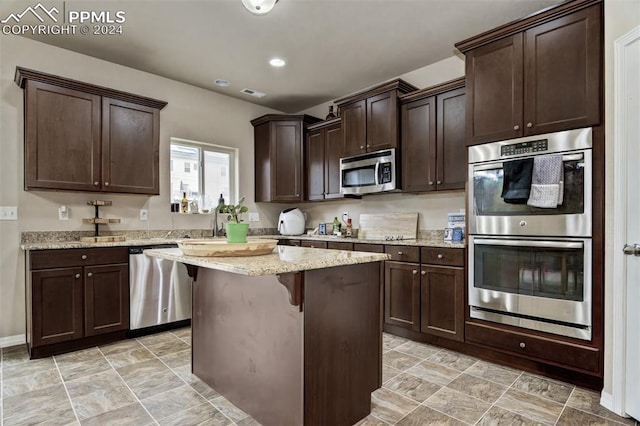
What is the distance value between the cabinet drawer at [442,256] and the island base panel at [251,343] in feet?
5.67

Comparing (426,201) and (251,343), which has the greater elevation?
(426,201)

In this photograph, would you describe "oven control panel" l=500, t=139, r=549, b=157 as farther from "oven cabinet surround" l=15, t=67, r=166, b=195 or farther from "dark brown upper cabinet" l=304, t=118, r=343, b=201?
"oven cabinet surround" l=15, t=67, r=166, b=195

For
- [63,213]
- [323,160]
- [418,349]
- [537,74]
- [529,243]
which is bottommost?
[418,349]

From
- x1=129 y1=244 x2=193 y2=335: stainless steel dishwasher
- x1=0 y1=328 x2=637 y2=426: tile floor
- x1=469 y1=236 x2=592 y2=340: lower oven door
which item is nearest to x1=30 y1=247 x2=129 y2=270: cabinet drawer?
x1=129 y1=244 x2=193 y2=335: stainless steel dishwasher

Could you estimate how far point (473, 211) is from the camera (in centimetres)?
274

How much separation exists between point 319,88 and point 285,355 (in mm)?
3527

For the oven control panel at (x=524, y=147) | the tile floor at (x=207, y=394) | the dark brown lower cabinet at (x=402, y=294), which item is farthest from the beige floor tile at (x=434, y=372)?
the oven control panel at (x=524, y=147)

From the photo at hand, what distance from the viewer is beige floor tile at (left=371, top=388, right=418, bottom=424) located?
76.5 inches

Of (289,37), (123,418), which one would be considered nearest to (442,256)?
(289,37)

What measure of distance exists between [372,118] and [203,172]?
2.23 metres

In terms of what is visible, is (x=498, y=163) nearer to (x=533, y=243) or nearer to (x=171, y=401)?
(x=533, y=243)

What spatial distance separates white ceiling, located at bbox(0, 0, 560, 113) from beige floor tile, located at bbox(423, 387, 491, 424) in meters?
2.81

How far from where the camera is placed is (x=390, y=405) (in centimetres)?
206
